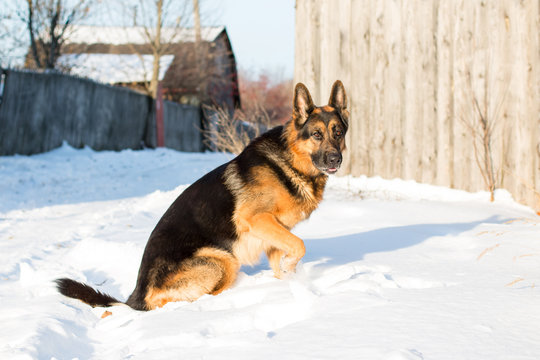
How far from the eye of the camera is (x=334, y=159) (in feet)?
12.2

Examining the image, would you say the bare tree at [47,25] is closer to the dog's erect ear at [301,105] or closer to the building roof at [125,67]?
the building roof at [125,67]

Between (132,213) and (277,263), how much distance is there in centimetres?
391

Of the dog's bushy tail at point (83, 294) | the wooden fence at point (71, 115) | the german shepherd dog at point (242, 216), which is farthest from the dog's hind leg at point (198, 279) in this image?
the wooden fence at point (71, 115)

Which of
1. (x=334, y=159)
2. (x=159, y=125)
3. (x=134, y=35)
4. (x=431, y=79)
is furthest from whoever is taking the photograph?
(x=134, y=35)

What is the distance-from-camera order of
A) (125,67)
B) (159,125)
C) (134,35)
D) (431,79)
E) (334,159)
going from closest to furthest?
(334,159) < (431,79) < (159,125) < (125,67) < (134,35)

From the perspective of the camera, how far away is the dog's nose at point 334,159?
3721 mm

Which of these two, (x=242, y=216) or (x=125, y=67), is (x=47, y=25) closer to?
(x=125, y=67)

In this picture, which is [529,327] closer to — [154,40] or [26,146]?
[26,146]

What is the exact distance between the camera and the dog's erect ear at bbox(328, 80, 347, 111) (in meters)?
4.05

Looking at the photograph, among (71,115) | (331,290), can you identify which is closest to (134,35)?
(71,115)

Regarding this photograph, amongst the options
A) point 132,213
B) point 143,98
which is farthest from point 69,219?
point 143,98

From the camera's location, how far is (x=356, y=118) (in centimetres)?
849

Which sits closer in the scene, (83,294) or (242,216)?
(83,294)

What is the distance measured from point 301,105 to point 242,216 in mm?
1039
